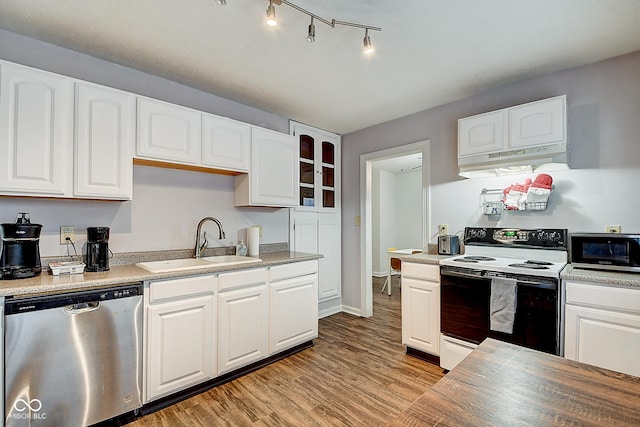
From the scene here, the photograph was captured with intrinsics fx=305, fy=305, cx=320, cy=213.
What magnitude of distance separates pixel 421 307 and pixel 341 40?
2.25 metres

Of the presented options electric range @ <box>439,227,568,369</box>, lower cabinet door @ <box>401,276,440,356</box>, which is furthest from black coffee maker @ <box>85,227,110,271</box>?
electric range @ <box>439,227,568,369</box>

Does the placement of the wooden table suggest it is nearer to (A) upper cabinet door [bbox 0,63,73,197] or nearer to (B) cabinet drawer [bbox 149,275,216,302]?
(B) cabinet drawer [bbox 149,275,216,302]

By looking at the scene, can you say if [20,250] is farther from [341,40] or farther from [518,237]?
[518,237]

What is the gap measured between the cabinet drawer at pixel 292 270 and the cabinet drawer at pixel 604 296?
1993 millimetres

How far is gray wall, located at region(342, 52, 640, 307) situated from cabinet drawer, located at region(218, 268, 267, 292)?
1.87 m

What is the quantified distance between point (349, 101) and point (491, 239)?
6.17 ft

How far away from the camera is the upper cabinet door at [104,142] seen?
2.00 meters

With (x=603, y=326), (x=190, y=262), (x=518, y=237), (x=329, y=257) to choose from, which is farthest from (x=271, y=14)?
(x=329, y=257)

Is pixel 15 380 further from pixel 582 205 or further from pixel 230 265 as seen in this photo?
pixel 582 205

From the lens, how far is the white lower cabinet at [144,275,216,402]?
6.54 feet

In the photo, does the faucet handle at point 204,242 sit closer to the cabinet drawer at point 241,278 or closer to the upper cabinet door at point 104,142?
the cabinet drawer at point 241,278

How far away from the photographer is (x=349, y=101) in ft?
10.1

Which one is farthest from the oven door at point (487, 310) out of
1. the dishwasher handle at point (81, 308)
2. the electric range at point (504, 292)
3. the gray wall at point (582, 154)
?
the dishwasher handle at point (81, 308)

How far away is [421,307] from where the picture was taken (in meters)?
2.72
